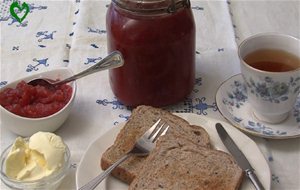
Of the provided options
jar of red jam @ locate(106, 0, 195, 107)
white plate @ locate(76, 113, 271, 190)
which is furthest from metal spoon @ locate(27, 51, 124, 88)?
white plate @ locate(76, 113, 271, 190)

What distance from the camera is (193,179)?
34.1 inches

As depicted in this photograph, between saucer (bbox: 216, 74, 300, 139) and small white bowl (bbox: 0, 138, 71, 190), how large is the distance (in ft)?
1.08

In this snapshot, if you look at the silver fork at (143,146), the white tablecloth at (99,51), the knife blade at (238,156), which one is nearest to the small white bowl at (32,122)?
the white tablecloth at (99,51)

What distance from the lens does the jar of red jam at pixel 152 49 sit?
0.97 meters

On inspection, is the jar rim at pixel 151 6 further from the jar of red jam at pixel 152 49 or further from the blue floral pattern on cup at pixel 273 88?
the blue floral pattern on cup at pixel 273 88

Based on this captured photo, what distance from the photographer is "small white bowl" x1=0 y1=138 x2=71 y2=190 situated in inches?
34.1

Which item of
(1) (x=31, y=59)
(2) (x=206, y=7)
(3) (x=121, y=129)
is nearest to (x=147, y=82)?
(3) (x=121, y=129)

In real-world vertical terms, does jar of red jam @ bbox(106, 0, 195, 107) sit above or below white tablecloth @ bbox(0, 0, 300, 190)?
above

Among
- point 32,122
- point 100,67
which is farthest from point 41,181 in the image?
point 100,67

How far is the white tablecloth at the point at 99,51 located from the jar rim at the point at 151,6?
0.73 ft

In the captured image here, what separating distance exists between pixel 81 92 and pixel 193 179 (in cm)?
38

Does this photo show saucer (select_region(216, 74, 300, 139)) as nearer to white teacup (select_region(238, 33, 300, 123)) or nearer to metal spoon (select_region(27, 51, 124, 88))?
white teacup (select_region(238, 33, 300, 123))

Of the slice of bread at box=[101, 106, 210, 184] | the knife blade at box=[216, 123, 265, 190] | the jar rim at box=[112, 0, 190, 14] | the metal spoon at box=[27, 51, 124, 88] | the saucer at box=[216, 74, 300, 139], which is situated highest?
the jar rim at box=[112, 0, 190, 14]

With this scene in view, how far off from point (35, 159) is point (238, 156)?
345mm
